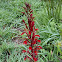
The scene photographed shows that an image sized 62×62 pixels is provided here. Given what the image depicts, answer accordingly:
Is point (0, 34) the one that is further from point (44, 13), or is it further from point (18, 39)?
point (44, 13)

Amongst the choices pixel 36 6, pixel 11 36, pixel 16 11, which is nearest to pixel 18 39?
pixel 11 36

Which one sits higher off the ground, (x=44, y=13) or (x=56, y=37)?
(x=44, y=13)

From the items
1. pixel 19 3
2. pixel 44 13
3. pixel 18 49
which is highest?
pixel 19 3

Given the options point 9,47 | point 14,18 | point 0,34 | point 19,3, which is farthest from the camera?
point 19,3

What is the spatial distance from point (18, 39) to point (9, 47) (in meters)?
0.48

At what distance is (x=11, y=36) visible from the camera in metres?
2.82

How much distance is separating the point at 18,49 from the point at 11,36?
609 millimetres

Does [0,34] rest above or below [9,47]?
above

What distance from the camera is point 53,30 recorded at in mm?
2494

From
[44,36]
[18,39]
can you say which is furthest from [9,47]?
[44,36]

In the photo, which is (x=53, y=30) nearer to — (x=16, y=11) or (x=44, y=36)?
(x=44, y=36)

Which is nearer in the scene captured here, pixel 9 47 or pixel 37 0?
pixel 9 47

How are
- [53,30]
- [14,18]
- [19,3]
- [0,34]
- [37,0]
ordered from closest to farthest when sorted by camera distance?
[53,30] < [0,34] < [14,18] < [19,3] < [37,0]

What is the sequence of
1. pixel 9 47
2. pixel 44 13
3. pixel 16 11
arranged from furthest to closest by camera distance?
pixel 16 11
pixel 44 13
pixel 9 47
